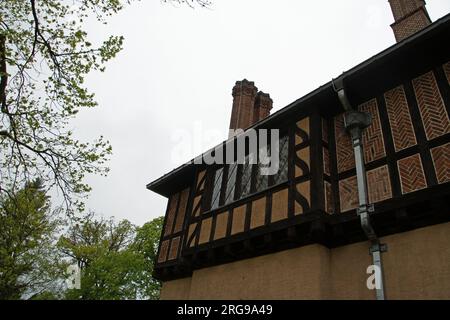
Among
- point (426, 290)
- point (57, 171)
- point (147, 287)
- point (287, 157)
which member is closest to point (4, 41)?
point (57, 171)

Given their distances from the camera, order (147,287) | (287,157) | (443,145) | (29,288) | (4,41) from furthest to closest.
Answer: (147,287), (29,288), (287,157), (4,41), (443,145)

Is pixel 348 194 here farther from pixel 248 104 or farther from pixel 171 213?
pixel 248 104

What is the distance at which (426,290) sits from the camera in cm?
549

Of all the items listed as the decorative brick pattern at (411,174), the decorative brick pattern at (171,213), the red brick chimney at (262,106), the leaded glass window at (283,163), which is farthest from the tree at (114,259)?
the decorative brick pattern at (411,174)

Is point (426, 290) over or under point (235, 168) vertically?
under

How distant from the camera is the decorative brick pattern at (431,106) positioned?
6234 mm

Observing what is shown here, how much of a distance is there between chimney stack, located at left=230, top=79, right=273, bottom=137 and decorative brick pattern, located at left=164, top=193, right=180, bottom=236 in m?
4.67

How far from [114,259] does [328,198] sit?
19.1 metres

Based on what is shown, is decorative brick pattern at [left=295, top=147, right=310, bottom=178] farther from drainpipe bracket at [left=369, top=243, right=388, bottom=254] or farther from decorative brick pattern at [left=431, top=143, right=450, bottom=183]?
decorative brick pattern at [left=431, top=143, right=450, bottom=183]

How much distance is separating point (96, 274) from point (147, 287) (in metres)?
3.57

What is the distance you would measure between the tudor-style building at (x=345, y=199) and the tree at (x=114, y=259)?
47.1ft

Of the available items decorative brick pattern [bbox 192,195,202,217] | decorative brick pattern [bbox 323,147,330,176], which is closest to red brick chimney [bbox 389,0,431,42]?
decorative brick pattern [bbox 323,147,330,176]

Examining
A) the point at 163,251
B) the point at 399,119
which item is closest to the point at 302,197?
the point at 399,119

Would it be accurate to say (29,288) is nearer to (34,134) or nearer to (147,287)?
(147,287)
